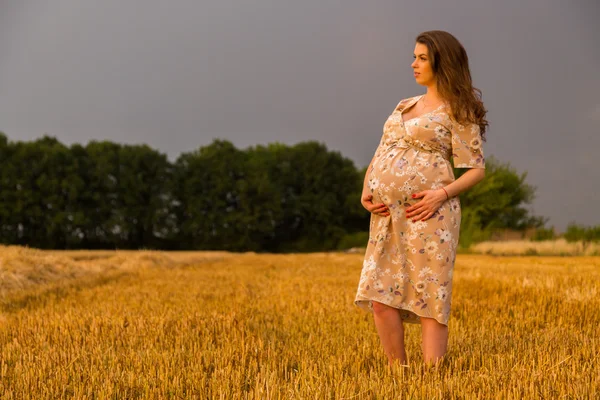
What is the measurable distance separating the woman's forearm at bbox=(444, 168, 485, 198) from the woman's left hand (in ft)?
0.20

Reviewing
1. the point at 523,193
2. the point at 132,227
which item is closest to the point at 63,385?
the point at 132,227

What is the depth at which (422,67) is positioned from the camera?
3.31 metres

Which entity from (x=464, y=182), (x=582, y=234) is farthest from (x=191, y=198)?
(x=464, y=182)

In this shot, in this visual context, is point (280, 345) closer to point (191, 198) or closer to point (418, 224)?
point (418, 224)

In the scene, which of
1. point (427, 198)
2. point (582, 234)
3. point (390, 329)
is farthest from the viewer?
point (582, 234)

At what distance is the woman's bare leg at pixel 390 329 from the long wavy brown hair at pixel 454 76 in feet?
4.22

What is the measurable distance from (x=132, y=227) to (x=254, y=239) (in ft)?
31.7

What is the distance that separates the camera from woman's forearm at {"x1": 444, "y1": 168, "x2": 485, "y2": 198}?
3.13m

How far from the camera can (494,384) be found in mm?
2801

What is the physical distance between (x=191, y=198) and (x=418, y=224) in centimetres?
4048

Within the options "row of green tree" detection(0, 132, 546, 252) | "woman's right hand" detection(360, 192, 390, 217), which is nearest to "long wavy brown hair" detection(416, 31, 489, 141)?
"woman's right hand" detection(360, 192, 390, 217)

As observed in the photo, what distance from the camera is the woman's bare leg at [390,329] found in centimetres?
331

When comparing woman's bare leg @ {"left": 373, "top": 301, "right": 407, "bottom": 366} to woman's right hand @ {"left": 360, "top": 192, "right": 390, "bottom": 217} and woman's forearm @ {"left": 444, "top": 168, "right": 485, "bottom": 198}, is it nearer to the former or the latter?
woman's right hand @ {"left": 360, "top": 192, "right": 390, "bottom": 217}

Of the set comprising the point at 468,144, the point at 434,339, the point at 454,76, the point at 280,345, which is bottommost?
the point at 280,345
